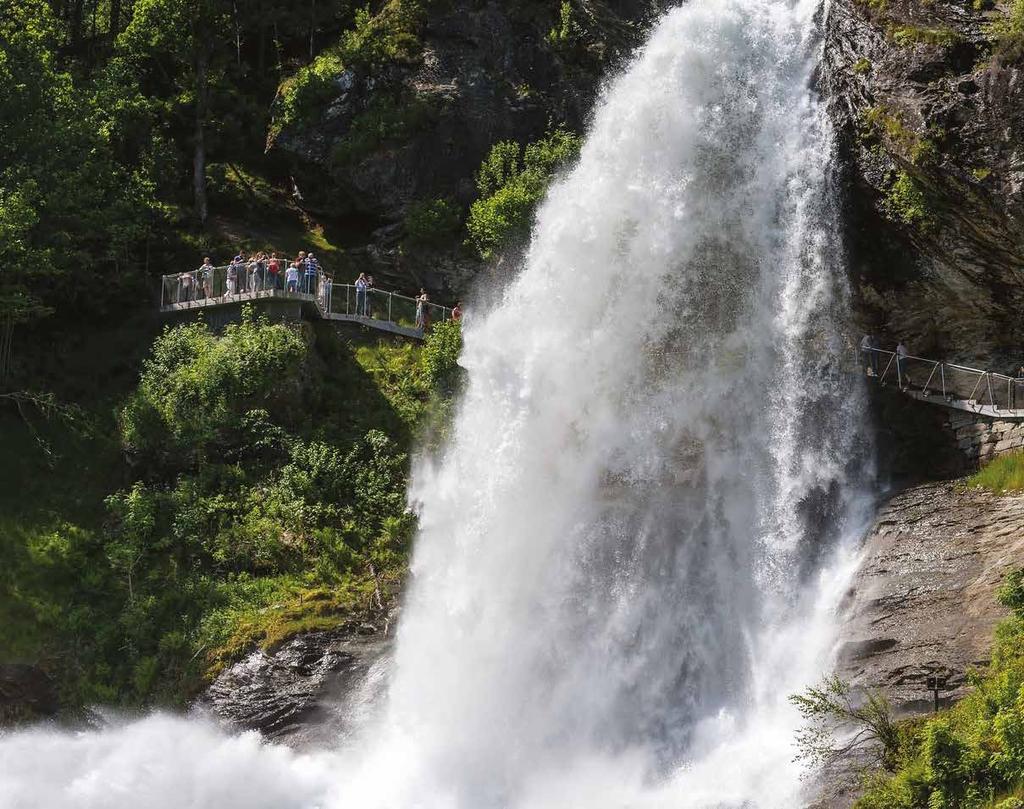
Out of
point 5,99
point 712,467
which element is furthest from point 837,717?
point 5,99

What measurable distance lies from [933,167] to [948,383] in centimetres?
402

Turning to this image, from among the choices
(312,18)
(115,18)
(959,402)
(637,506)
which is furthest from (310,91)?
(959,402)

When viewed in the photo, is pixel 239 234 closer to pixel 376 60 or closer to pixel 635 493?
pixel 376 60

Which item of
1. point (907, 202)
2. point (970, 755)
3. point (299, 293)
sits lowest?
point (970, 755)

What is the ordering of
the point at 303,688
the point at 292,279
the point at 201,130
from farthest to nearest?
the point at 201,130, the point at 292,279, the point at 303,688

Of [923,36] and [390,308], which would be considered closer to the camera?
[923,36]

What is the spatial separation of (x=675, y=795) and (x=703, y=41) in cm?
1609

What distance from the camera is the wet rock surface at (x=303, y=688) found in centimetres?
2095

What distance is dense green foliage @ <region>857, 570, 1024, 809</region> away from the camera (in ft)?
48.3

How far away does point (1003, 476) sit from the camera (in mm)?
21500

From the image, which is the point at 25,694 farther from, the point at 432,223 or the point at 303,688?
the point at 432,223

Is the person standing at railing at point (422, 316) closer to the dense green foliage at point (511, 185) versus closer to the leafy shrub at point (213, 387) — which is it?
the dense green foliage at point (511, 185)

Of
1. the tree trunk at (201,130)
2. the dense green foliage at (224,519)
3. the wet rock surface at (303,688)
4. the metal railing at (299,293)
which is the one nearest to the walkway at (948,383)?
the dense green foliage at (224,519)

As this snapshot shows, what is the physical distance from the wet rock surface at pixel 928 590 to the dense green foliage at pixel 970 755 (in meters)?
1.19
